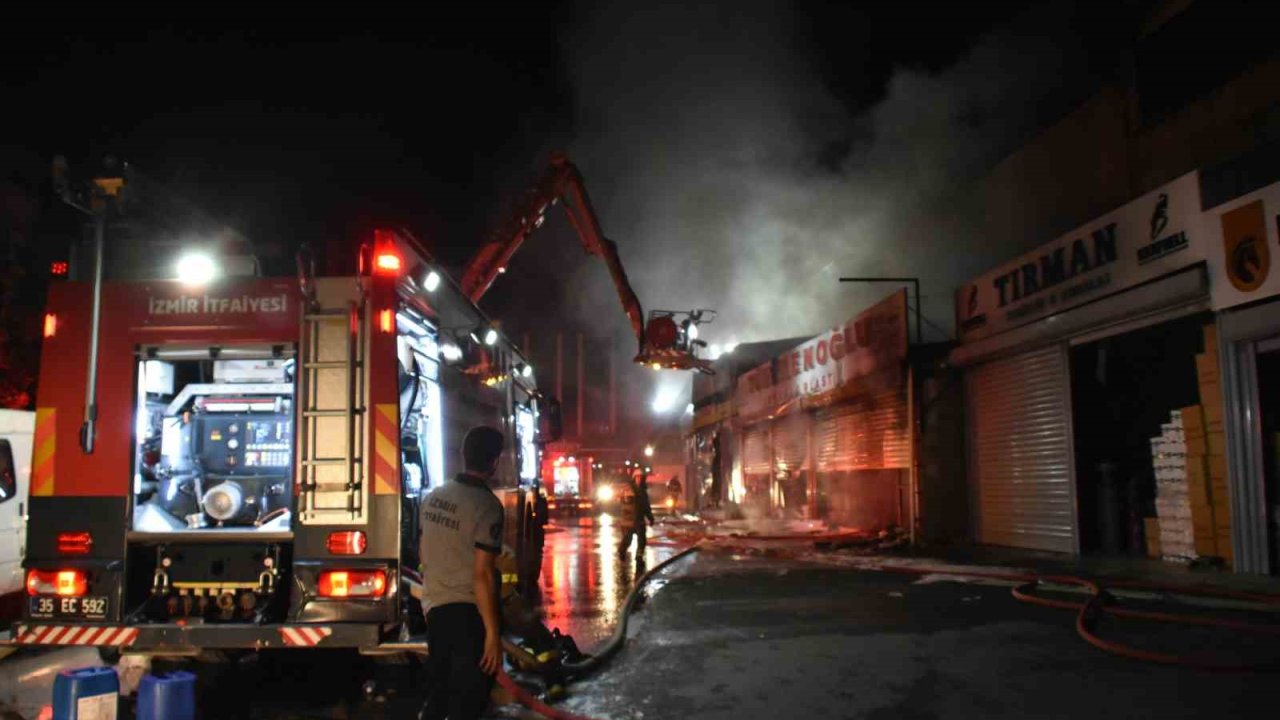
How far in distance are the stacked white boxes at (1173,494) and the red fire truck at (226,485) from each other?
9055 millimetres

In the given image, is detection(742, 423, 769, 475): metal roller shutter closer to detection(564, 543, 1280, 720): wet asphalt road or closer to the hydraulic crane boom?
the hydraulic crane boom

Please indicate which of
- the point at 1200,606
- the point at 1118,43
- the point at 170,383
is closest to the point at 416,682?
the point at 170,383

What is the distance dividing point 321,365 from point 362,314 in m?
0.37

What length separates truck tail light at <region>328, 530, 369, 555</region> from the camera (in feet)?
16.2

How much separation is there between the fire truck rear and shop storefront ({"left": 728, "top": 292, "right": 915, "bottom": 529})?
11.0 m

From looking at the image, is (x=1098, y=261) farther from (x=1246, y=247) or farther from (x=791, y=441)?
(x=791, y=441)

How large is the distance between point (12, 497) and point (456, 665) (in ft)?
22.6

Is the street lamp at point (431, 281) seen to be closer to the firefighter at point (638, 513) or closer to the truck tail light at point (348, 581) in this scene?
the truck tail light at point (348, 581)

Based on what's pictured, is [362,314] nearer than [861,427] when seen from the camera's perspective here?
Yes

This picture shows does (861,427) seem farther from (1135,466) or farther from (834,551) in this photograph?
(1135,466)

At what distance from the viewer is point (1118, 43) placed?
41.7ft

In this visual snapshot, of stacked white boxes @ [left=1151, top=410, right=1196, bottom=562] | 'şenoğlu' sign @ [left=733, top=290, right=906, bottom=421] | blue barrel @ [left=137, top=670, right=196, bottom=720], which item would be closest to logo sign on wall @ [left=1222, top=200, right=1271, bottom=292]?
stacked white boxes @ [left=1151, top=410, right=1196, bottom=562]

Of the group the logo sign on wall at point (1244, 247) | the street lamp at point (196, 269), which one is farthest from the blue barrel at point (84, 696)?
the logo sign on wall at point (1244, 247)

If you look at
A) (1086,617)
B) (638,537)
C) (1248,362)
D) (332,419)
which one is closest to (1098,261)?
(1248,362)
